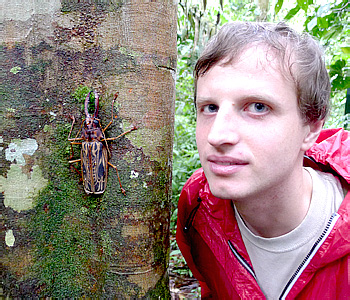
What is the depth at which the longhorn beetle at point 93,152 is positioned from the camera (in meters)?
1.60

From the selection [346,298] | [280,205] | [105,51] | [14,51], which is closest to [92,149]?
[105,51]

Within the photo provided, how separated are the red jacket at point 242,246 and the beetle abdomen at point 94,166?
841 mm

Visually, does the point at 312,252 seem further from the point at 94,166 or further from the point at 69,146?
the point at 69,146

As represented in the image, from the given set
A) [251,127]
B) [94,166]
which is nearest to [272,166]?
[251,127]

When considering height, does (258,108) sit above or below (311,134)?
above

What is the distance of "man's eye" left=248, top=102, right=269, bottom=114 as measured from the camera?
1483 millimetres

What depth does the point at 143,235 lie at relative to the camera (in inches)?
65.2

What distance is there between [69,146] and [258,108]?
3.46ft

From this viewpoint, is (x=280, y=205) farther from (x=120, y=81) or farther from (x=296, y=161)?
(x=120, y=81)

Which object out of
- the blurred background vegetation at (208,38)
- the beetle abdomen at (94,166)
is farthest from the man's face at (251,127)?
the blurred background vegetation at (208,38)

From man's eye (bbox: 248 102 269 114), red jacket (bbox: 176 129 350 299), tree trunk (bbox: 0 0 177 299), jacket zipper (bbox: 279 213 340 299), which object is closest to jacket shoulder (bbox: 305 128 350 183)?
red jacket (bbox: 176 129 350 299)

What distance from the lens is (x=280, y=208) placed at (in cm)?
175

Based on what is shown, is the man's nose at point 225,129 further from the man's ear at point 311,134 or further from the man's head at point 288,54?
the man's ear at point 311,134

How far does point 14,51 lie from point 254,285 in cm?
197
